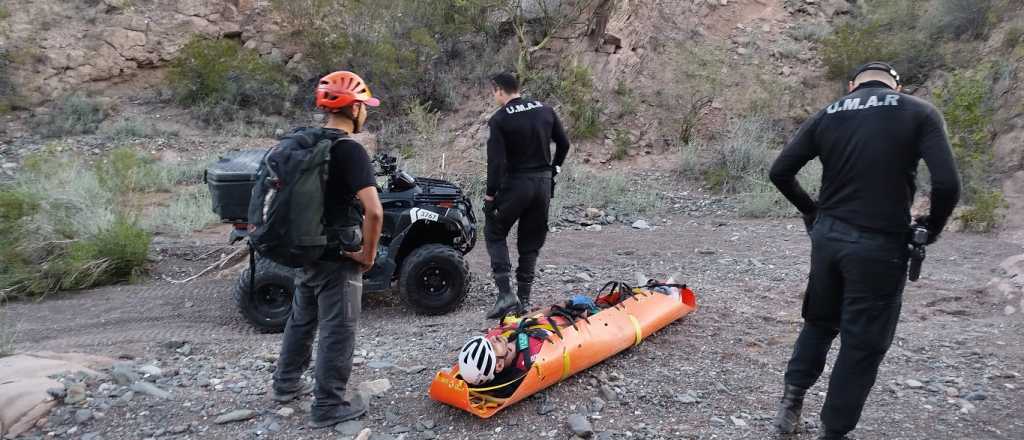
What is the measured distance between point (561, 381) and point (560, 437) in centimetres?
52

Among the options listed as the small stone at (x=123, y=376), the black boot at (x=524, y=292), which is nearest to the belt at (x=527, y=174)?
the black boot at (x=524, y=292)

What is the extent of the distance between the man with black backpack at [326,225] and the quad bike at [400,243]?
6.08 feet

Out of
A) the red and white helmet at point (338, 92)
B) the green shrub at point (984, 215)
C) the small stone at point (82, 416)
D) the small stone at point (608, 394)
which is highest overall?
the red and white helmet at point (338, 92)

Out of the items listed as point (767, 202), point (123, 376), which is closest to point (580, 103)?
point (767, 202)

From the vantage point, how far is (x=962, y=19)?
1424cm

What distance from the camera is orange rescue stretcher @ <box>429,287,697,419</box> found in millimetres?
3629

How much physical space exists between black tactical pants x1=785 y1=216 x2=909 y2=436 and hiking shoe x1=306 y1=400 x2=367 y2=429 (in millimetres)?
2185

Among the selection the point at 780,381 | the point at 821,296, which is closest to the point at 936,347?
the point at 780,381

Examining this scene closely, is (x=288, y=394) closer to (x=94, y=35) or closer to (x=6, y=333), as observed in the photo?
(x=6, y=333)

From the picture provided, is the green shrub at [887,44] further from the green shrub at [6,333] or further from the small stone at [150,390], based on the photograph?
the green shrub at [6,333]

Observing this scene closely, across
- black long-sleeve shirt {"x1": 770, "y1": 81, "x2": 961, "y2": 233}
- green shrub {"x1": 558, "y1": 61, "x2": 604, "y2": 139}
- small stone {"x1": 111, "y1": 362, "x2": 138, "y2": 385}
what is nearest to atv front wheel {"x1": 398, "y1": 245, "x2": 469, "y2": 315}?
small stone {"x1": 111, "y1": 362, "x2": 138, "y2": 385}

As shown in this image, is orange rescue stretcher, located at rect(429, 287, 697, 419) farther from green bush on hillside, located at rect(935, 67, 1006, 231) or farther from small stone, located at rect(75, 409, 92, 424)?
green bush on hillside, located at rect(935, 67, 1006, 231)

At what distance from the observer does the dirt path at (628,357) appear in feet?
11.8

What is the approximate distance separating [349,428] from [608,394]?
136 centimetres
